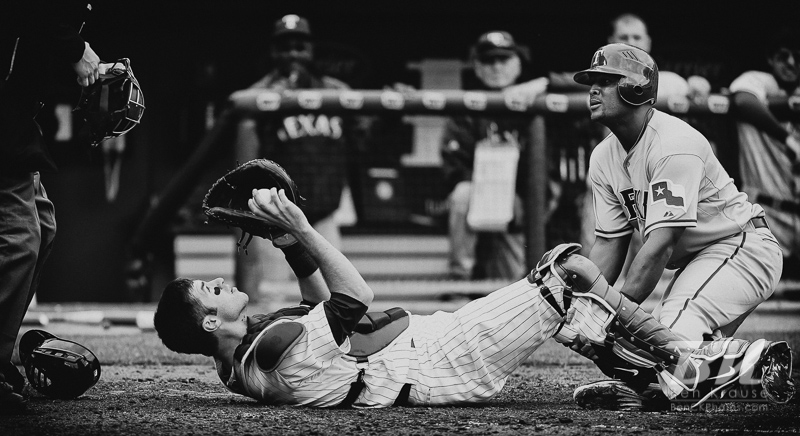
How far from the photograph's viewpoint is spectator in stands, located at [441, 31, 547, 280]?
740 centimetres

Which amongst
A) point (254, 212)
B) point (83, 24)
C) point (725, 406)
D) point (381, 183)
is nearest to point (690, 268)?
point (725, 406)

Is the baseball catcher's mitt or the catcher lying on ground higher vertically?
the baseball catcher's mitt

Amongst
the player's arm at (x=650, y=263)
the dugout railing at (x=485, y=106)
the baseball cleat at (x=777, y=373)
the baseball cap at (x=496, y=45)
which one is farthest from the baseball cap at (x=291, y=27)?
the baseball cleat at (x=777, y=373)

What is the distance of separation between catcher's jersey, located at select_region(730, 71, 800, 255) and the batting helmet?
3.79 m

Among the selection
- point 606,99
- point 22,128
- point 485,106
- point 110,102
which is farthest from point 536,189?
point 22,128

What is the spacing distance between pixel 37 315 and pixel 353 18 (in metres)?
4.09

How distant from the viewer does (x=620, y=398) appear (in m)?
3.60

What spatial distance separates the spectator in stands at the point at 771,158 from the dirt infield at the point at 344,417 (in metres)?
3.70

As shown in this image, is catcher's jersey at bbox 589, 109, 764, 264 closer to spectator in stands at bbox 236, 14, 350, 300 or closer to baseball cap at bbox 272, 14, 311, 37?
spectator in stands at bbox 236, 14, 350, 300

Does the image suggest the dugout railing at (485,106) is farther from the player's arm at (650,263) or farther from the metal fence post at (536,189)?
the player's arm at (650,263)

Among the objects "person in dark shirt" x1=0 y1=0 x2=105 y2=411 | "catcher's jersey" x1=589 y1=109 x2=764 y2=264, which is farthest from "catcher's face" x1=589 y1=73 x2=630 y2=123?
"person in dark shirt" x1=0 y1=0 x2=105 y2=411

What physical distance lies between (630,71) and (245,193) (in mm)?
1479

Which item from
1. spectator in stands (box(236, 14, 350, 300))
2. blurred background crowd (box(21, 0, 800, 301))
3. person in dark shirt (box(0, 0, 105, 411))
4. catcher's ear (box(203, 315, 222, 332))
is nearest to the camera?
catcher's ear (box(203, 315, 222, 332))

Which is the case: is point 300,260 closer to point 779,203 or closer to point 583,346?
point 583,346
